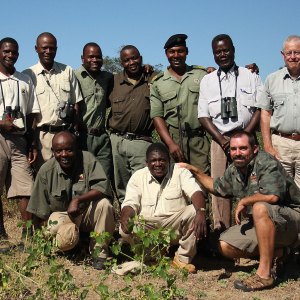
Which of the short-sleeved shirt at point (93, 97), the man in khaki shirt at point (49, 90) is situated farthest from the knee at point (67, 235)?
the short-sleeved shirt at point (93, 97)

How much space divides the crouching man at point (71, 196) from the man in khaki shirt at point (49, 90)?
1.69ft

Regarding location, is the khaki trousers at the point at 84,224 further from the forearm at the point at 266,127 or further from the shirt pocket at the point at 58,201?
the forearm at the point at 266,127

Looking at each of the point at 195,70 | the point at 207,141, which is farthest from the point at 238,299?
the point at 195,70

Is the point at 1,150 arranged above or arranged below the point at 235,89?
below

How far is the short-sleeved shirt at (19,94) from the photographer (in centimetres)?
581

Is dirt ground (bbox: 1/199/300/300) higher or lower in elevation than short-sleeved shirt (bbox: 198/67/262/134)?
lower

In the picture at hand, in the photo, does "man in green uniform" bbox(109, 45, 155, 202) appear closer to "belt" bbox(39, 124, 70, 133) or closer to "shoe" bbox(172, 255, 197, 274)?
"belt" bbox(39, 124, 70, 133)

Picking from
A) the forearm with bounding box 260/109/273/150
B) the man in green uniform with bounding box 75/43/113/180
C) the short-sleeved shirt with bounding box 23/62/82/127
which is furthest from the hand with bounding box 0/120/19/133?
the forearm with bounding box 260/109/273/150

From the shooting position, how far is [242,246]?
5.05m

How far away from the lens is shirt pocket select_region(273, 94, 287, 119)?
5.32 meters

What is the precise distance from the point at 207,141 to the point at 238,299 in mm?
2068

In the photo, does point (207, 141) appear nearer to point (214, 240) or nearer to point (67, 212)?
point (214, 240)

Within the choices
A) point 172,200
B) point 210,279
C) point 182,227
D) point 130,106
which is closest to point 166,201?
point 172,200

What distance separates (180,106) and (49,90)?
147 centimetres
